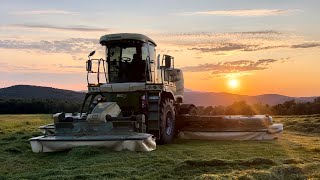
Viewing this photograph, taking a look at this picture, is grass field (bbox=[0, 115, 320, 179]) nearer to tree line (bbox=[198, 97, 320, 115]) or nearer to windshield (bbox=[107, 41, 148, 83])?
windshield (bbox=[107, 41, 148, 83])

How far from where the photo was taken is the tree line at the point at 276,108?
37.2 m

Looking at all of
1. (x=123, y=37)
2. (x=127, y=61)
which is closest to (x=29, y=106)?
(x=127, y=61)

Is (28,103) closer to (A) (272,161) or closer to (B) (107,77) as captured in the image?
(B) (107,77)

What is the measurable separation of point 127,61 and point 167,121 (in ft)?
7.51

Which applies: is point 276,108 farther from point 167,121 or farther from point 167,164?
point 167,164

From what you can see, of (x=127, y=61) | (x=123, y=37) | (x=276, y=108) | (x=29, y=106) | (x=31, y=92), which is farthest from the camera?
(x=31, y=92)

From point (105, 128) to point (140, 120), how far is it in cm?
98

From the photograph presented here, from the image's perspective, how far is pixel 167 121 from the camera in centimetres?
1477

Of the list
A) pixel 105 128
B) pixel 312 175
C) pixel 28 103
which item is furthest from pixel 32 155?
pixel 28 103

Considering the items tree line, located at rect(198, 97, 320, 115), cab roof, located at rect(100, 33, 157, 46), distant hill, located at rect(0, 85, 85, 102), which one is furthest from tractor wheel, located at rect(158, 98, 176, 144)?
distant hill, located at rect(0, 85, 85, 102)

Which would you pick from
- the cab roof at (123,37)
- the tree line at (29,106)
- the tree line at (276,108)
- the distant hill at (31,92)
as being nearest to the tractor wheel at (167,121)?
the cab roof at (123,37)

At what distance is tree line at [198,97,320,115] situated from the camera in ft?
122

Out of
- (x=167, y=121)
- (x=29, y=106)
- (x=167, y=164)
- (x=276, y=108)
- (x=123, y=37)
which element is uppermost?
(x=123, y=37)

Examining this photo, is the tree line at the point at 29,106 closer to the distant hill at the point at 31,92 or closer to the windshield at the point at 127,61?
the distant hill at the point at 31,92
